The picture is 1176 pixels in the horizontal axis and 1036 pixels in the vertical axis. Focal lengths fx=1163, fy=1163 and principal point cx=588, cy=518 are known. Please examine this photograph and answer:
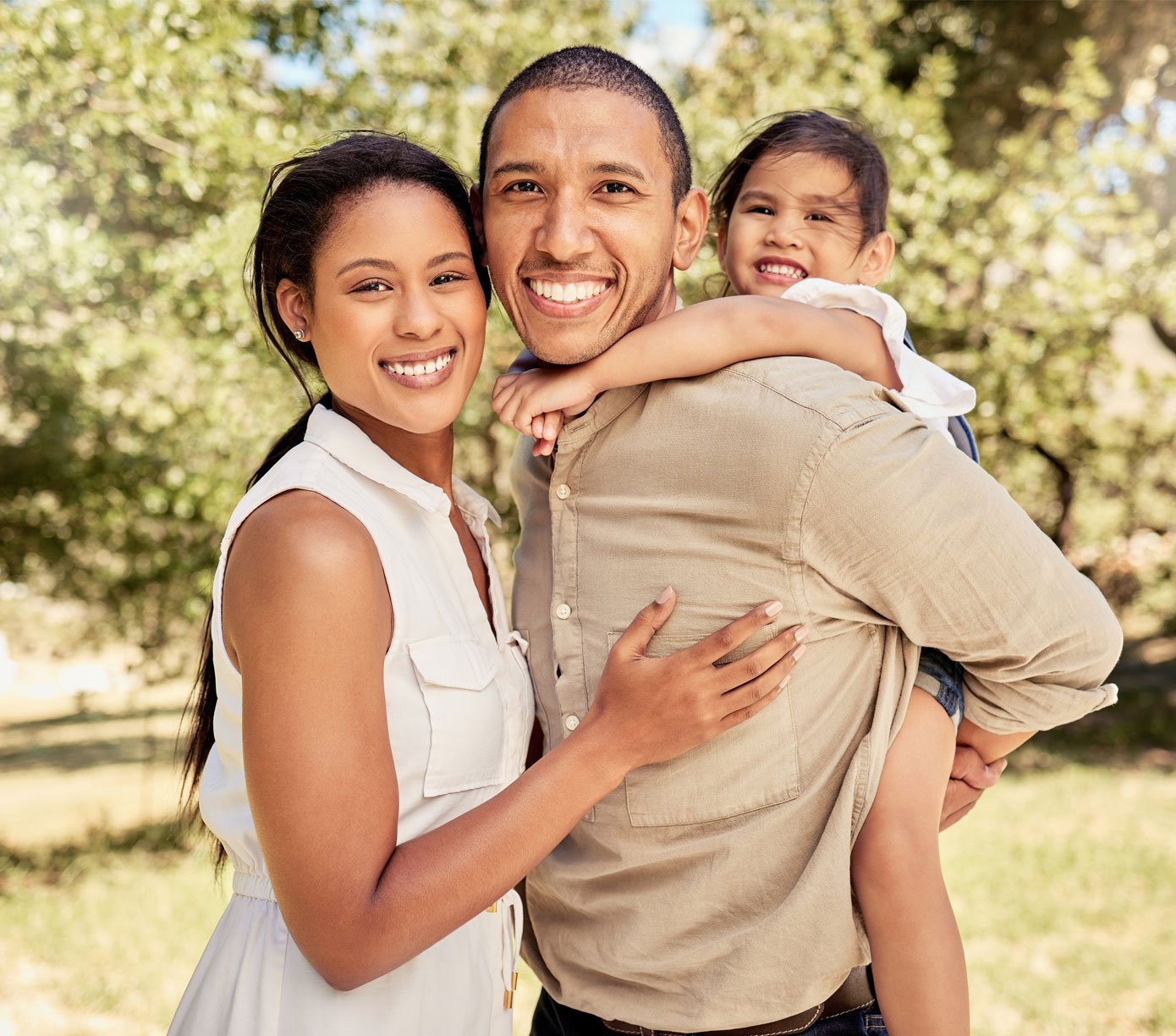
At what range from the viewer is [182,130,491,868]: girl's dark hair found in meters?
2.04

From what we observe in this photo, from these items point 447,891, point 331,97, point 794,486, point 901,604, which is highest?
point 331,97

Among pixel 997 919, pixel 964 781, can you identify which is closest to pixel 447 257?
pixel 964 781

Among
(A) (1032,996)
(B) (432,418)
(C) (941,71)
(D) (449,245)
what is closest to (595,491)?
(B) (432,418)

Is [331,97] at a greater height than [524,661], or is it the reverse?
[331,97]

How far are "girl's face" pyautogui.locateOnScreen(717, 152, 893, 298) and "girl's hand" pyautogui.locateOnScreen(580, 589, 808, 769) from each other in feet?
4.72

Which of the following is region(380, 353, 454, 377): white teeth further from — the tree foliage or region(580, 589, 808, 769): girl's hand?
the tree foliage

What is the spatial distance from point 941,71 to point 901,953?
21.7 feet

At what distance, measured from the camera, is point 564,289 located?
207 centimetres

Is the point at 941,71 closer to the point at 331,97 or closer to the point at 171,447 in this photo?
A: the point at 331,97

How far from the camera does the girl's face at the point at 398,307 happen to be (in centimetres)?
201

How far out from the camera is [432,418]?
82.0 inches

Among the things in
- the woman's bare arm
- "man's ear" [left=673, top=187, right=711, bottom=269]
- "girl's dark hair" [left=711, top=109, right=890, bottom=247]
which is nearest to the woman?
the woman's bare arm

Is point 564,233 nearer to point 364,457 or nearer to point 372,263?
point 372,263

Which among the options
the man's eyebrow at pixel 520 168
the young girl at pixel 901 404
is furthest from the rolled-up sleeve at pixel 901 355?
the man's eyebrow at pixel 520 168
